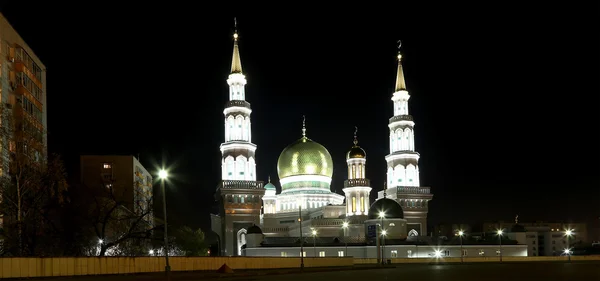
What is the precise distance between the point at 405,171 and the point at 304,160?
16.1 meters

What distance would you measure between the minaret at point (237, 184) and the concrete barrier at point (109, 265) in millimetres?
40075

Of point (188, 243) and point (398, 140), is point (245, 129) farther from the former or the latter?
point (188, 243)

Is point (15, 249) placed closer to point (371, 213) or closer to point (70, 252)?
point (70, 252)

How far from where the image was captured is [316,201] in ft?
369

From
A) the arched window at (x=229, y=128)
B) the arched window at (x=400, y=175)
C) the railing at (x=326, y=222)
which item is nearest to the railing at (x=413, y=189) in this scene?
the arched window at (x=400, y=175)

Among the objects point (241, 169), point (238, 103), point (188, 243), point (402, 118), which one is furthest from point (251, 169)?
point (188, 243)

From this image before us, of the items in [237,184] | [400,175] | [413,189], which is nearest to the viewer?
[237,184]

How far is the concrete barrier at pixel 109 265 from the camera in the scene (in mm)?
39250

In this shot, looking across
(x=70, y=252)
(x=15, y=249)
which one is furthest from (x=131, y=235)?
(x=15, y=249)

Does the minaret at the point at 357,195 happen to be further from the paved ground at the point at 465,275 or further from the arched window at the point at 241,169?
the paved ground at the point at 465,275

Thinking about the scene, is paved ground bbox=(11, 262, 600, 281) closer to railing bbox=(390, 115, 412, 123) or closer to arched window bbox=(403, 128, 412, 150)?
arched window bbox=(403, 128, 412, 150)

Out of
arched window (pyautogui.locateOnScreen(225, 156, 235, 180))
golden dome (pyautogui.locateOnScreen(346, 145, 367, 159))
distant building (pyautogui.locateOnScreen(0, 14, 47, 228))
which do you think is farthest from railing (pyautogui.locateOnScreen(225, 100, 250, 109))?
distant building (pyautogui.locateOnScreen(0, 14, 47, 228))

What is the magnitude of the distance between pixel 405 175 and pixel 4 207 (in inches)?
2958

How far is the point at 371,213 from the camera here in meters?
97.5
